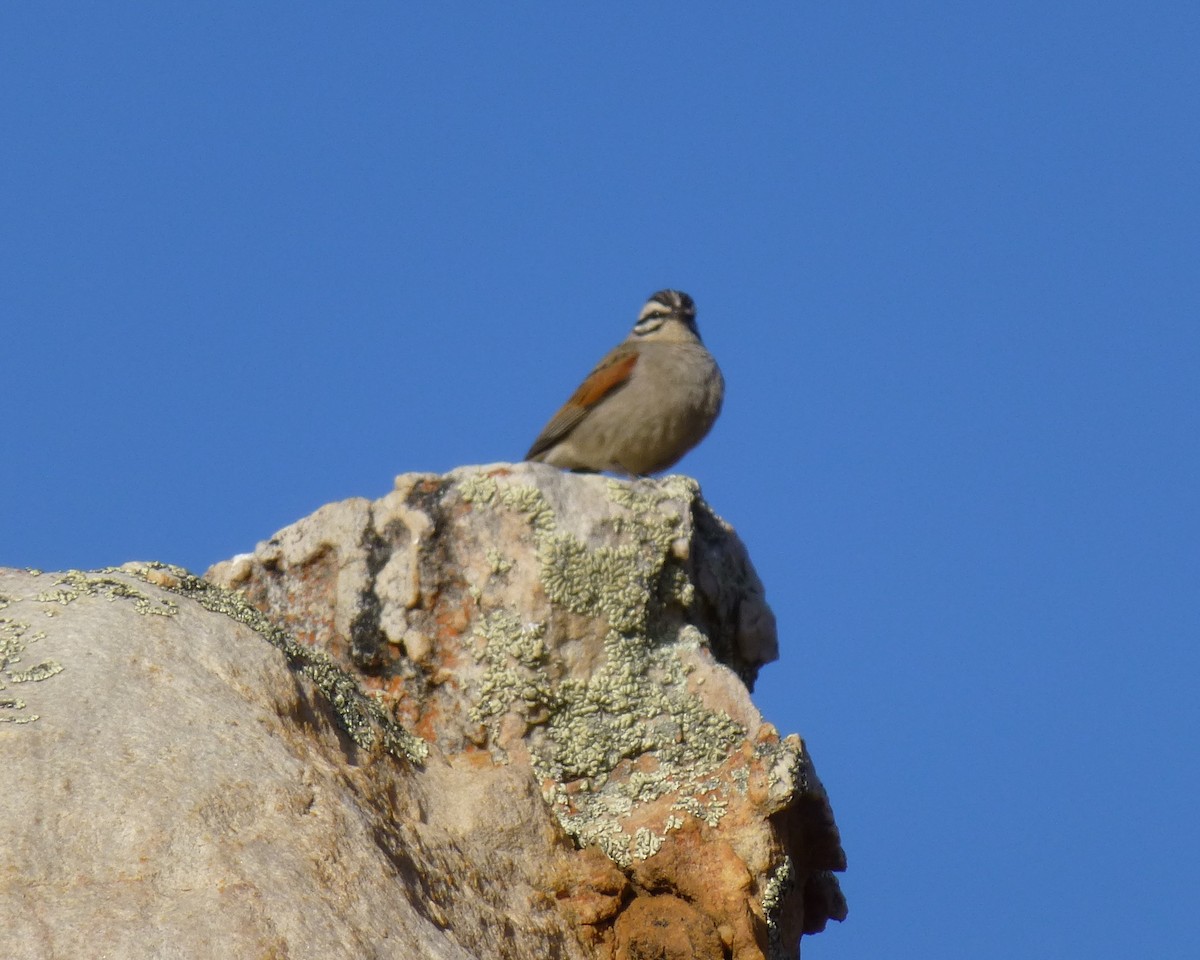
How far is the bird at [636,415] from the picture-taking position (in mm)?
10398

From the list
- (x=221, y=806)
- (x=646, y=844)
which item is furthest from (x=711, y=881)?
(x=221, y=806)

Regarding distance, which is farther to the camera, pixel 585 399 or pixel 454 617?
pixel 585 399

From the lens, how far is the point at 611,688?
17.2 ft

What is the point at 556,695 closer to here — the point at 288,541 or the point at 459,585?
the point at 459,585

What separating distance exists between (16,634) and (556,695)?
1.73m

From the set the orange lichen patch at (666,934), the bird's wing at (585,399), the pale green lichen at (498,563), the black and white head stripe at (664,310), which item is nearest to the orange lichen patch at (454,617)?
the pale green lichen at (498,563)

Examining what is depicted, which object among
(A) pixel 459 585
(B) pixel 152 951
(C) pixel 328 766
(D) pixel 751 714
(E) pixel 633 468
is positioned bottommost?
(B) pixel 152 951

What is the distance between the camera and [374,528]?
18.2 feet

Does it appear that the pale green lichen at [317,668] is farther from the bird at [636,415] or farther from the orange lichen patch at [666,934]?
the bird at [636,415]

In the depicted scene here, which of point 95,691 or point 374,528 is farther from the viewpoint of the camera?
point 374,528

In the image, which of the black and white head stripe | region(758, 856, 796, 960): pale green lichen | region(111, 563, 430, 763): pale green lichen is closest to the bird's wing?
the black and white head stripe

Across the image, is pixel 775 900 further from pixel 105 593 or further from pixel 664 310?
pixel 664 310

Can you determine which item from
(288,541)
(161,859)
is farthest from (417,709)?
(161,859)

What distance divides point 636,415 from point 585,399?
1.42 feet
